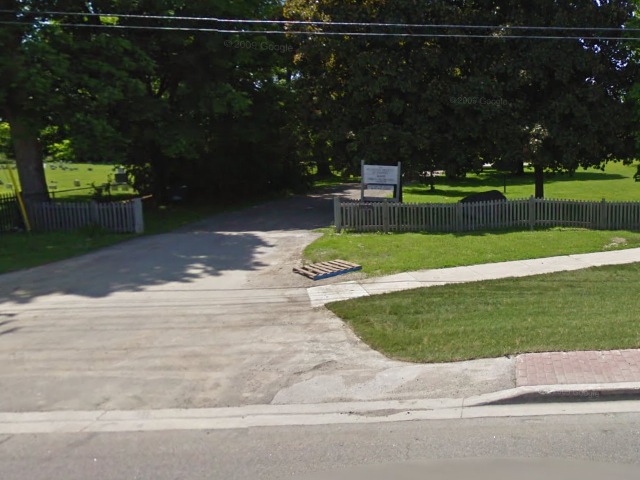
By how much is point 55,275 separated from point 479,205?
1093 cm

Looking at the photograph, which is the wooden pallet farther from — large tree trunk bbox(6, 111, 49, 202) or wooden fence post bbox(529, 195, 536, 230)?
large tree trunk bbox(6, 111, 49, 202)

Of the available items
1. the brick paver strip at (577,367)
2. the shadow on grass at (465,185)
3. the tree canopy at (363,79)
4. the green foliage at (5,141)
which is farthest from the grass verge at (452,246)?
the shadow on grass at (465,185)

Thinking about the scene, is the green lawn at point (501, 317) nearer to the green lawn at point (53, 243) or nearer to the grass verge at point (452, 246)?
the grass verge at point (452, 246)

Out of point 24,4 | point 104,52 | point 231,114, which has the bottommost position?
point 231,114

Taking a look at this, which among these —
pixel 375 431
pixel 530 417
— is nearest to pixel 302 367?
pixel 375 431

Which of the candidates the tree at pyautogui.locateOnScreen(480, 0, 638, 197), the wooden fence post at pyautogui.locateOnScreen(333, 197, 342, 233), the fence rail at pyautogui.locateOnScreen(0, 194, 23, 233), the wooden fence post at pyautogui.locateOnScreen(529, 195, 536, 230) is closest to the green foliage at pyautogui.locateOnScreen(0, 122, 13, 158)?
the fence rail at pyautogui.locateOnScreen(0, 194, 23, 233)

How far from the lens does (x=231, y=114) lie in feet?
71.9

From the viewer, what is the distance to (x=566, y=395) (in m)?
4.82

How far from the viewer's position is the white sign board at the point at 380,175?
15.8m

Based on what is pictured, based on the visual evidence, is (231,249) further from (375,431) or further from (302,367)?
(375,431)

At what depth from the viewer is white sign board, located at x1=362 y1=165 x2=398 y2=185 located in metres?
15.8

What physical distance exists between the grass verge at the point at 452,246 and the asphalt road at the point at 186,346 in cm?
155

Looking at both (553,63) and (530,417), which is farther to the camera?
(553,63)

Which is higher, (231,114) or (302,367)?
(231,114)
